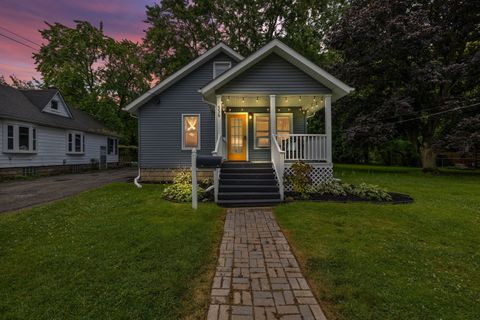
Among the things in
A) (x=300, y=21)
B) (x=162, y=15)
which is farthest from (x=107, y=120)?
(x=300, y=21)

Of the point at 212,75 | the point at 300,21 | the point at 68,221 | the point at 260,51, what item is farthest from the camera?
the point at 300,21

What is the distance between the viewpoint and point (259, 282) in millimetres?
2986

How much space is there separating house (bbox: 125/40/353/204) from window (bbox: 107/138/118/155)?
14.9 metres

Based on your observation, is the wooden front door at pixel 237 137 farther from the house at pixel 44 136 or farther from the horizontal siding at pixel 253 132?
the house at pixel 44 136

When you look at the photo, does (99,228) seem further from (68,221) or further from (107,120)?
(107,120)

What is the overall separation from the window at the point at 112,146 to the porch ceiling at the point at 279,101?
60.9ft

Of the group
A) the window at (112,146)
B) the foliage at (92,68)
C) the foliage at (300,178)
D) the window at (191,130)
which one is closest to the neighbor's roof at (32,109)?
the window at (112,146)

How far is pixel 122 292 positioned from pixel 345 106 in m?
18.5

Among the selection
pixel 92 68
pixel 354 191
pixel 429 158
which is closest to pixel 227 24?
pixel 92 68

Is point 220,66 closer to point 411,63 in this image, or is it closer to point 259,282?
point 259,282

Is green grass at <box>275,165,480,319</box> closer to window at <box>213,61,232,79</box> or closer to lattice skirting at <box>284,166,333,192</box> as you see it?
lattice skirting at <box>284,166,333,192</box>

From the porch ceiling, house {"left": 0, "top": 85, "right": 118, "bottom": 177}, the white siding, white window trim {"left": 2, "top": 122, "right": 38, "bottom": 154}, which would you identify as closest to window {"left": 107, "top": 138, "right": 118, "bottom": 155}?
house {"left": 0, "top": 85, "right": 118, "bottom": 177}

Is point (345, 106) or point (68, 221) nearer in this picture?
point (68, 221)

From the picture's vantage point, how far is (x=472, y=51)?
15492mm
